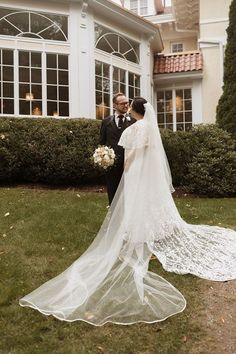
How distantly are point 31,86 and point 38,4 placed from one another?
226 centimetres

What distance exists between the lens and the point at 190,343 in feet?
11.8

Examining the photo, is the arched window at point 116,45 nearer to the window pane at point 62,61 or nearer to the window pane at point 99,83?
the window pane at point 99,83

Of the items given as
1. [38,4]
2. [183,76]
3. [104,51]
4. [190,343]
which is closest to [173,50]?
[183,76]

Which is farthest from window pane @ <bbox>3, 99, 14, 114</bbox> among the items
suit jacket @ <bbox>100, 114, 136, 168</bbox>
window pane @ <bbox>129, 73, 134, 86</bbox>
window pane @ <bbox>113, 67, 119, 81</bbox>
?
suit jacket @ <bbox>100, 114, 136, 168</bbox>

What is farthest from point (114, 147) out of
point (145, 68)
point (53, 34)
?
point (145, 68)

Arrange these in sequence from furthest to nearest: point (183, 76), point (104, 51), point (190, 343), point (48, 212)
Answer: point (183, 76)
point (104, 51)
point (48, 212)
point (190, 343)

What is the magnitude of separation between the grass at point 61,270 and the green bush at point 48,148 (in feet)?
2.78

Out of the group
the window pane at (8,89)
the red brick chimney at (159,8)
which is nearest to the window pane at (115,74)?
the window pane at (8,89)

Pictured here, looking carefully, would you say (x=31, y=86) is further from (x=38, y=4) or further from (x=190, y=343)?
(x=190, y=343)

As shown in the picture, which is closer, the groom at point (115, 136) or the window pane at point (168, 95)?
the groom at point (115, 136)

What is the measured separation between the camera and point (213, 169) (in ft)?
35.1

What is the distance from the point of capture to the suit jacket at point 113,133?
667 cm

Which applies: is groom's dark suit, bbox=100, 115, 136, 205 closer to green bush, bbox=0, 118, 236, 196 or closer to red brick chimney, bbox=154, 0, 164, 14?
green bush, bbox=0, 118, 236, 196

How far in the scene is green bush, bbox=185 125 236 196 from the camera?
10.7 metres
